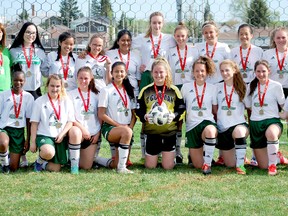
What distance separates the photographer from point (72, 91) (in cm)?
549

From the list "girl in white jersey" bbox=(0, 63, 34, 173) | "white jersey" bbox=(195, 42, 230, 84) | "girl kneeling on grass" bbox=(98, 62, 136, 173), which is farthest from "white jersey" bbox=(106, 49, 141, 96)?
"girl in white jersey" bbox=(0, 63, 34, 173)

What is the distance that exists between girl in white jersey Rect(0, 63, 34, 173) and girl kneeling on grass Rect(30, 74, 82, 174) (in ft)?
0.45

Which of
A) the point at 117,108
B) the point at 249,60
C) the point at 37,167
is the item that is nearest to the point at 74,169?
the point at 37,167

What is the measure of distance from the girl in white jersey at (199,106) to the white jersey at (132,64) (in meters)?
0.61

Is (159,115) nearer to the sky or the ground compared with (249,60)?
nearer to the ground

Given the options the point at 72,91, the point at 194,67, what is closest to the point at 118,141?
the point at 72,91

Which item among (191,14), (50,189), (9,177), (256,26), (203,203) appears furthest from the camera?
(256,26)

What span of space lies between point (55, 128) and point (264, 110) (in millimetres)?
2028

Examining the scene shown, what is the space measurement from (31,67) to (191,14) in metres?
2.48

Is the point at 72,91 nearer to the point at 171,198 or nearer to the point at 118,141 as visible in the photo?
the point at 118,141

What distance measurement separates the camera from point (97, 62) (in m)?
5.72

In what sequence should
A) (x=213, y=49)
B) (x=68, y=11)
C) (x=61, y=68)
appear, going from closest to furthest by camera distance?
(x=61, y=68) < (x=213, y=49) < (x=68, y=11)

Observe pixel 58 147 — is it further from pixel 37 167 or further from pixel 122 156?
pixel 122 156

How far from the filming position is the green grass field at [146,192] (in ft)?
12.5
